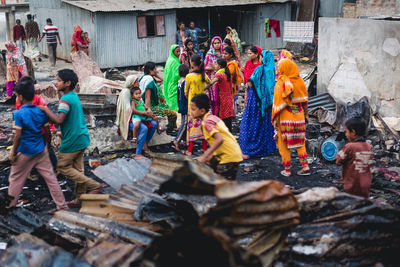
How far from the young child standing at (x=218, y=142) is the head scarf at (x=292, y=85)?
1637 millimetres

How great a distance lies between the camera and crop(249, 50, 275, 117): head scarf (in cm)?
703

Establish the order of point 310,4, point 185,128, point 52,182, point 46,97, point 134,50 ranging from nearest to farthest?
point 52,182
point 185,128
point 46,97
point 134,50
point 310,4

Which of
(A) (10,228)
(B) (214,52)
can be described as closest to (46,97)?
(B) (214,52)

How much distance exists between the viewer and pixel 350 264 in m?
3.40

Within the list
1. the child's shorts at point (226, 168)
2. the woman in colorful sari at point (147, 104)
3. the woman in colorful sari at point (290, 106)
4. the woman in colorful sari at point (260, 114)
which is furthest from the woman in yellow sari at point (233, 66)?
the child's shorts at point (226, 168)

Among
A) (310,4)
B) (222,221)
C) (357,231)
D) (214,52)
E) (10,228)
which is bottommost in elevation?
(10,228)

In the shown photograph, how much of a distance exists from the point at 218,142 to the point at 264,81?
284cm

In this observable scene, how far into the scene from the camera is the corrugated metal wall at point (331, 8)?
19.7 m

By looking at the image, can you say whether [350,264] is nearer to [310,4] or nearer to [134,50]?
[134,50]

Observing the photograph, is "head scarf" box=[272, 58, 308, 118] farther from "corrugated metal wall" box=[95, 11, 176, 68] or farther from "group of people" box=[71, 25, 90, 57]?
"corrugated metal wall" box=[95, 11, 176, 68]

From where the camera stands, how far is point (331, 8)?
65.2 ft

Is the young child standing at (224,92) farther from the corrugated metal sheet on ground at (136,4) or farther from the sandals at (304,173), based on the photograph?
the corrugated metal sheet on ground at (136,4)

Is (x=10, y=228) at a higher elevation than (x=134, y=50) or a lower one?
lower

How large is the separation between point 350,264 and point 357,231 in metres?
0.25
